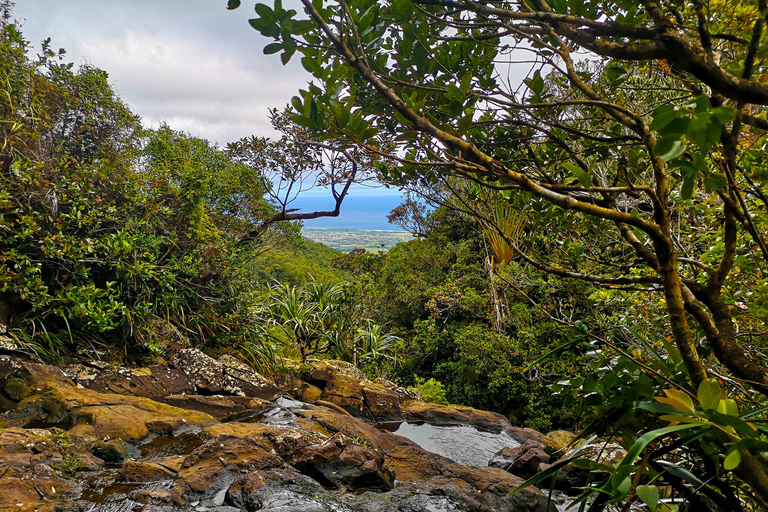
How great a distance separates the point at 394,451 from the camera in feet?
15.8

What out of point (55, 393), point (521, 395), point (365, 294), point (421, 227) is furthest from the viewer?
point (421, 227)

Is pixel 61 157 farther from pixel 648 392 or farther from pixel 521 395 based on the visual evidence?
pixel 521 395

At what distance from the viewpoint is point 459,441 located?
5895 millimetres

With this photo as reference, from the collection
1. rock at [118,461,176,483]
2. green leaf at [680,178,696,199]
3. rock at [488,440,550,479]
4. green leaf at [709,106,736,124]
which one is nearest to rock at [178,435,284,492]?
rock at [118,461,176,483]

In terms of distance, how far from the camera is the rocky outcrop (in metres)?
2.89

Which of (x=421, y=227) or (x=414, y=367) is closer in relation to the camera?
(x=414, y=367)

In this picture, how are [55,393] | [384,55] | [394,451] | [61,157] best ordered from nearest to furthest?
[384,55]
[55,393]
[394,451]
[61,157]

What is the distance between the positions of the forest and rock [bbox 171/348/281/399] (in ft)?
1.64

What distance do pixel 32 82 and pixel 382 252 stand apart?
1070cm

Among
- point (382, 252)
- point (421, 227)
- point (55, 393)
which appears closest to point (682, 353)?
point (55, 393)

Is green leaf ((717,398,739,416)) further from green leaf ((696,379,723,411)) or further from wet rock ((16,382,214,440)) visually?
wet rock ((16,382,214,440))

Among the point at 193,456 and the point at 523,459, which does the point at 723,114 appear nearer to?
the point at 193,456

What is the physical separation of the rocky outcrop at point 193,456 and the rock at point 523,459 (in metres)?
0.49

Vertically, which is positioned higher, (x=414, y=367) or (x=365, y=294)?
(x=365, y=294)
